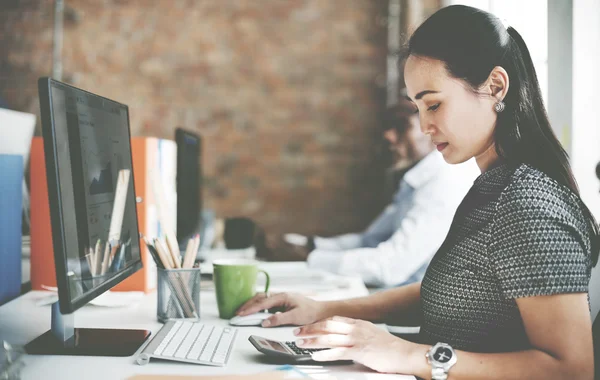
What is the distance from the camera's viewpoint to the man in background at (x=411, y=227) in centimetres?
201

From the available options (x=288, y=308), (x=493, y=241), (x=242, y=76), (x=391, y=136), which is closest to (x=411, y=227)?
(x=391, y=136)

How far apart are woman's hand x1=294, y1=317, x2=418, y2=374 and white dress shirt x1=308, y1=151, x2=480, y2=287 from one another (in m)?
1.07

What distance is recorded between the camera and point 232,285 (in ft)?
4.03

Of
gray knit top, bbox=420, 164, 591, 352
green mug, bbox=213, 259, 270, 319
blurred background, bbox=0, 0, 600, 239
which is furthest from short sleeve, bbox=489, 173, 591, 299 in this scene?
blurred background, bbox=0, 0, 600, 239

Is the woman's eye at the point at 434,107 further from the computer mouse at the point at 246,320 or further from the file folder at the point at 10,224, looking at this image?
the file folder at the point at 10,224

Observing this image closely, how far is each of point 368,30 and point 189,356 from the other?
3136mm

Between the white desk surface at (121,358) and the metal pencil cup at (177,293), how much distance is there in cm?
4

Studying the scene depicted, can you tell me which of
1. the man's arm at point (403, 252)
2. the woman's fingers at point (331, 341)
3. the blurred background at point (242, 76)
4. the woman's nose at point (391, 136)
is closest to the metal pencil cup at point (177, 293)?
the woman's fingers at point (331, 341)

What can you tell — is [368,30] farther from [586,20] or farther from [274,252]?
[586,20]

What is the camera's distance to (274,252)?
250 centimetres

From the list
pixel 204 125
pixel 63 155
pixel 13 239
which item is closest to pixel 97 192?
pixel 63 155

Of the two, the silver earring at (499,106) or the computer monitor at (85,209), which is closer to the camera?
the computer monitor at (85,209)

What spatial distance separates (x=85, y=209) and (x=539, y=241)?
72 cm

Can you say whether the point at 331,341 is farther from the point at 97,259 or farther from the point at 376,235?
the point at 376,235
